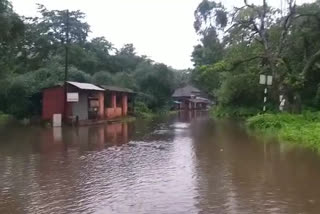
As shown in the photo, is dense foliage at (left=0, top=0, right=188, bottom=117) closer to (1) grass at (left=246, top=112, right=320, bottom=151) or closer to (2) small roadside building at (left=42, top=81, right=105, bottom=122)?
(2) small roadside building at (left=42, top=81, right=105, bottom=122)

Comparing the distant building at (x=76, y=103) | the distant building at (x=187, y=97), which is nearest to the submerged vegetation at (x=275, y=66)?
the distant building at (x=76, y=103)

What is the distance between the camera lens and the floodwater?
7523mm

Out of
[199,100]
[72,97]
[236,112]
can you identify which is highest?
[199,100]

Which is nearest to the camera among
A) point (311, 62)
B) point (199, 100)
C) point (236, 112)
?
point (311, 62)

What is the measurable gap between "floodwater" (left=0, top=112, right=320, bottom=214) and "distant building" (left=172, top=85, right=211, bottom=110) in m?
64.7

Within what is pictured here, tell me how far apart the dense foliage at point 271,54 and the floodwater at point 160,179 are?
426 inches

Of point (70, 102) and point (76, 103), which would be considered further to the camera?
point (76, 103)

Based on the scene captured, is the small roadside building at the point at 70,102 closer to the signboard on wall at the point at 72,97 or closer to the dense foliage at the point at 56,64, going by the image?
the signboard on wall at the point at 72,97

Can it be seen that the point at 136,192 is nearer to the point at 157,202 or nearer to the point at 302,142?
the point at 157,202

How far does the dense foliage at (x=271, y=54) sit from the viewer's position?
25.9 metres

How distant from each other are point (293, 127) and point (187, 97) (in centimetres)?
6187

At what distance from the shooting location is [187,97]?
268 ft

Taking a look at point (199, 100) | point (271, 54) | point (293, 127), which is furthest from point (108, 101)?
point (199, 100)

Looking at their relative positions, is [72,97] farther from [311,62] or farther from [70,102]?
[311,62]
